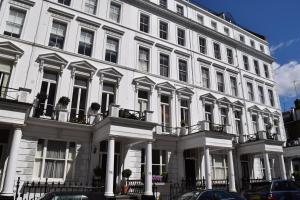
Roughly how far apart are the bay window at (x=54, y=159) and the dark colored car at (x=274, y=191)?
987cm

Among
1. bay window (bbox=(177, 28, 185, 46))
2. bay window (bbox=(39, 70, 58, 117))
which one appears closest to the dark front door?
bay window (bbox=(39, 70, 58, 117))

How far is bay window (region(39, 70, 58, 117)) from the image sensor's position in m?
16.0

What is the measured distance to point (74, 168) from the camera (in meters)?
15.5

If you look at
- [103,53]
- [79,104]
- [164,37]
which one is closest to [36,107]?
[79,104]

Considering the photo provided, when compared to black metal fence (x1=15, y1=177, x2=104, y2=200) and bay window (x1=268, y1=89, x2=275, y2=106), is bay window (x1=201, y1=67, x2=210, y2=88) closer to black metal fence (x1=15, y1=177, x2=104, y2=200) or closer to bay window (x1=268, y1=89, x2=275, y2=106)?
bay window (x1=268, y1=89, x2=275, y2=106)

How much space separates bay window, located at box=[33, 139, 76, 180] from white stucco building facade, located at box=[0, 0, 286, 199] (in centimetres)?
6

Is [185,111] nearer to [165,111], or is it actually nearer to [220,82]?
[165,111]

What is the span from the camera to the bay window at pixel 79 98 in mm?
16703

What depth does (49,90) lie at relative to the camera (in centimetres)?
1652

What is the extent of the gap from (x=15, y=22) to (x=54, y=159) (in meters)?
8.90

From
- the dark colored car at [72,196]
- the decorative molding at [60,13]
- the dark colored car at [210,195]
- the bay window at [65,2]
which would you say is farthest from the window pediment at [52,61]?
the dark colored car at [210,195]

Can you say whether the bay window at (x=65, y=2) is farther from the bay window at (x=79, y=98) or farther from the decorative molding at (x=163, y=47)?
the decorative molding at (x=163, y=47)

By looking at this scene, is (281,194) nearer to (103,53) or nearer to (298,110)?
(103,53)

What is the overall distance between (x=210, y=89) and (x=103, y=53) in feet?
34.8
